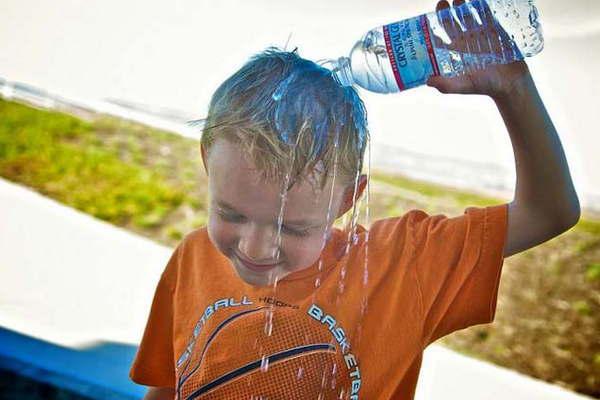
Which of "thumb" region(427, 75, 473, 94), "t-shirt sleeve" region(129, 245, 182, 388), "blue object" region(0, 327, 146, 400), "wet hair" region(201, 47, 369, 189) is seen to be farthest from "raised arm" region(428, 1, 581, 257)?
"blue object" region(0, 327, 146, 400)

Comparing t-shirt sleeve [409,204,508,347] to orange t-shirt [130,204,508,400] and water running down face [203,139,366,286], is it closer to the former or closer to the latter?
orange t-shirt [130,204,508,400]

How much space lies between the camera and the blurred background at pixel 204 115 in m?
1.61

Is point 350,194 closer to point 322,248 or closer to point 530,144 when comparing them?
point 322,248

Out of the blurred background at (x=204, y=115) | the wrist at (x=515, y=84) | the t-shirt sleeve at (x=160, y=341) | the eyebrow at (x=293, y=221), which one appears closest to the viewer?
the wrist at (x=515, y=84)

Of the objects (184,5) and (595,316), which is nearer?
(184,5)

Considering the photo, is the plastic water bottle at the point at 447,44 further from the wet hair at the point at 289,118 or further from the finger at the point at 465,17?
the wet hair at the point at 289,118

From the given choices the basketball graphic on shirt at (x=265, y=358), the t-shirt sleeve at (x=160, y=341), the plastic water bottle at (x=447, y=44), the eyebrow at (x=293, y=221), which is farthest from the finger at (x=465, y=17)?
the t-shirt sleeve at (x=160, y=341)

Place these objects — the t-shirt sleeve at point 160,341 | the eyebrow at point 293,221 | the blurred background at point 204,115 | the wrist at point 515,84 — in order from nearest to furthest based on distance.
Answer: the wrist at point 515,84 → the eyebrow at point 293,221 → the t-shirt sleeve at point 160,341 → the blurred background at point 204,115

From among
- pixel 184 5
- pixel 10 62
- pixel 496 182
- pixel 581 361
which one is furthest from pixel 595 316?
pixel 10 62

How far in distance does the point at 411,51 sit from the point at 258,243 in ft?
1.13

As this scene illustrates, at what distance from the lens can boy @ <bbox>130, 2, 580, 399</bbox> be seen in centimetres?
97

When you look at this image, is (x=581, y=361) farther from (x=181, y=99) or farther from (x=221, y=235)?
(x=221, y=235)

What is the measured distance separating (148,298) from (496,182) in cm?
113

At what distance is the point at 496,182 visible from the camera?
215cm
